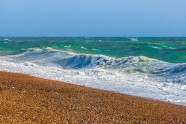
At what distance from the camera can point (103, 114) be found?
9.87 meters

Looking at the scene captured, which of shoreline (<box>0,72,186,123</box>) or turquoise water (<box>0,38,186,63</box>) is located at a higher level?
shoreline (<box>0,72,186,123</box>)

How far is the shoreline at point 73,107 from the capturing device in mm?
9070

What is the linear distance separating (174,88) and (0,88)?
7.01 meters

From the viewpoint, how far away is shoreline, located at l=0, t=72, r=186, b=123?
907cm

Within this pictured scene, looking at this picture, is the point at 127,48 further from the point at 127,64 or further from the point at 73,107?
the point at 73,107

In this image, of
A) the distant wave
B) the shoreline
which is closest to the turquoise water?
the distant wave

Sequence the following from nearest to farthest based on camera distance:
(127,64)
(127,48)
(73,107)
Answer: (73,107)
(127,64)
(127,48)

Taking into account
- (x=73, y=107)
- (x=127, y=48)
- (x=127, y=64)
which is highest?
(x=73, y=107)

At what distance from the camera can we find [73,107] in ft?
34.1

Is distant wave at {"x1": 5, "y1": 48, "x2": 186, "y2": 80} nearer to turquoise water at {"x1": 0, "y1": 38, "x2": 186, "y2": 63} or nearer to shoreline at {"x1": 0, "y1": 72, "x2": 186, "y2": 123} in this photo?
turquoise water at {"x1": 0, "y1": 38, "x2": 186, "y2": 63}

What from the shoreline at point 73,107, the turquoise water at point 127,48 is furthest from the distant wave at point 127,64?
the shoreline at point 73,107

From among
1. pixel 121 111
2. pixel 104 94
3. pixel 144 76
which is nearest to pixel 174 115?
pixel 121 111

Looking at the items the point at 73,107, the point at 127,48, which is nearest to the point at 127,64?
the point at 73,107

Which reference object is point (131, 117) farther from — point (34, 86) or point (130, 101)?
point (34, 86)
